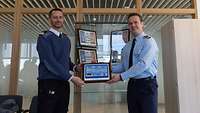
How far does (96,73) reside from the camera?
3291 mm

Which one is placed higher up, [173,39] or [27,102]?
[173,39]

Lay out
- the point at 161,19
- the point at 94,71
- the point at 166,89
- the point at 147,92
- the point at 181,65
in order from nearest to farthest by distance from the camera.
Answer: the point at 147,92
the point at 94,71
the point at 181,65
the point at 166,89
the point at 161,19

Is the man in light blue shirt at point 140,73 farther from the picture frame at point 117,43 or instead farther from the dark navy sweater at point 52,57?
the picture frame at point 117,43

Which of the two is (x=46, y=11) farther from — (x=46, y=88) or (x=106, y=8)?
(x=46, y=88)

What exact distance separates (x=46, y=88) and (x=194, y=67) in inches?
88.8

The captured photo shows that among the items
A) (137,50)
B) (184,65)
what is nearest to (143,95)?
(137,50)

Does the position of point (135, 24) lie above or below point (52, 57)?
above

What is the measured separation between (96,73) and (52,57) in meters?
0.72

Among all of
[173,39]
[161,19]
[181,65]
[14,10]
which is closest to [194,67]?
[181,65]

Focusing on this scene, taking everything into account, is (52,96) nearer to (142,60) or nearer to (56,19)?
(56,19)

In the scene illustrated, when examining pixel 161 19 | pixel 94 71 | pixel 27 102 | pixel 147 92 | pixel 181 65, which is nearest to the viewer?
pixel 147 92

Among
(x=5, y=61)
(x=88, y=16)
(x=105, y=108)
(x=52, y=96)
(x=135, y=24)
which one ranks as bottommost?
(x=105, y=108)

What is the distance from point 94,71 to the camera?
130 inches

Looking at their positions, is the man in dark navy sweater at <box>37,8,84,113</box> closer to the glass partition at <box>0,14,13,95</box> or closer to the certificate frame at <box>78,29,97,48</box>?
the certificate frame at <box>78,29,97,48</box>
